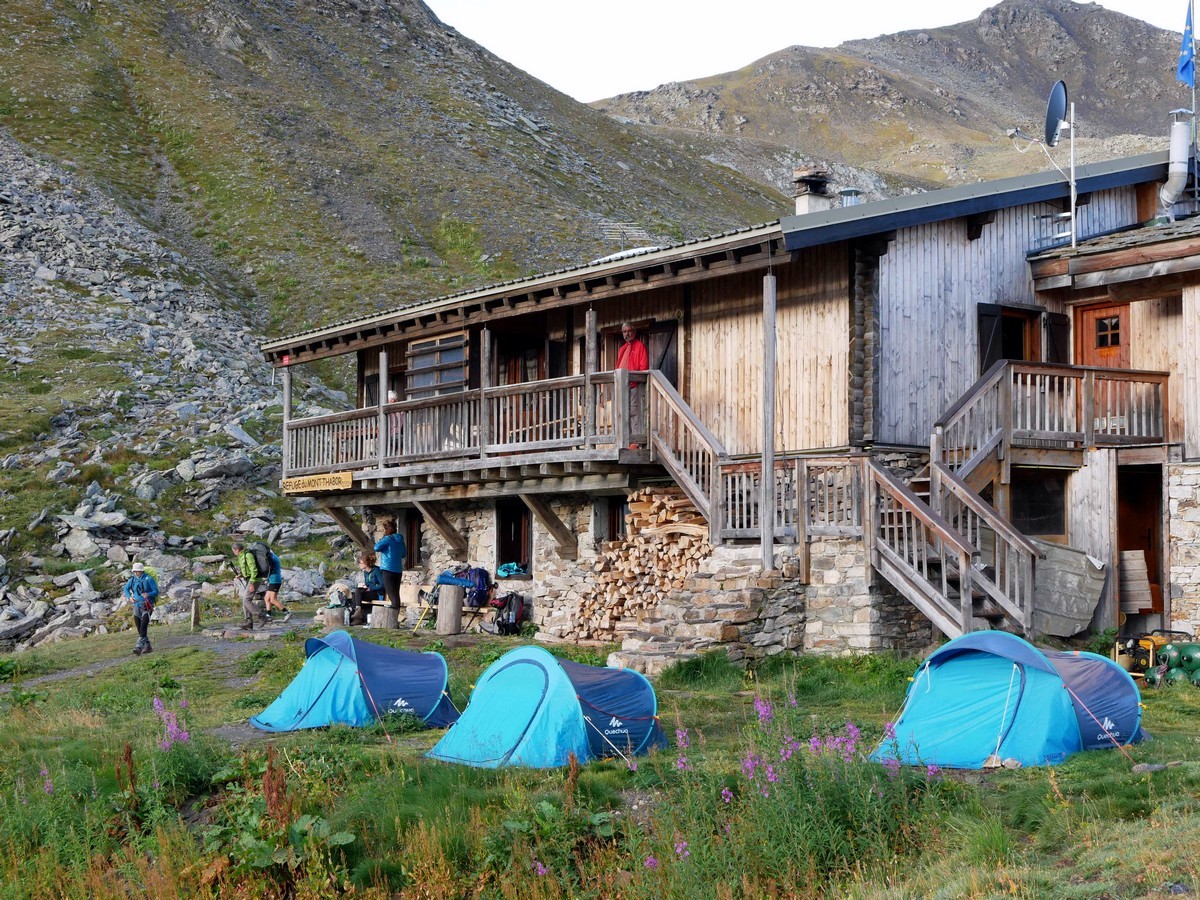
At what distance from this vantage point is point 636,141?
317 ft

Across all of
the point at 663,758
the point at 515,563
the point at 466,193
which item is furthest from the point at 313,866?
the point at 466,193

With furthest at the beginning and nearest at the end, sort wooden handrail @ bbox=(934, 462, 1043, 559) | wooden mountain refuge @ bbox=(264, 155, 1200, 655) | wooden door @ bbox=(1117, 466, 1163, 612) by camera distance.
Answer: wooden door @ bbox=(1117, 466, 1163, 612)
wooden mountain refuge @ bbox=(264, 155, 1200, 655)
wooden handrail @ bbox=(934, 462, 1043, 559)

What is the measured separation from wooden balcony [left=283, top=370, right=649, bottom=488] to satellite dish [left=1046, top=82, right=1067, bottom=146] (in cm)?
683

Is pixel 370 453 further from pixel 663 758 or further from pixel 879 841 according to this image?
pixel 879 841

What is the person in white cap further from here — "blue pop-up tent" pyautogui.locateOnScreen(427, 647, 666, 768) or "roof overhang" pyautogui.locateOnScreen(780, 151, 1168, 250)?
"roof overhang" pyautogui.locateOnScreen(780, 151, 1168, 250)

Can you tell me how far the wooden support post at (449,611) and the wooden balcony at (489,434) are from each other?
70.0 inches

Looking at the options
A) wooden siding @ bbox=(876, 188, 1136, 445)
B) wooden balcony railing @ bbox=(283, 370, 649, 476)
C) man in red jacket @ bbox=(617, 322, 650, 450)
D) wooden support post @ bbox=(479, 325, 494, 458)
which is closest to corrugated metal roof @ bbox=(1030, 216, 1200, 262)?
wooden siding @ bbox=(876, 188, 1136, 445)

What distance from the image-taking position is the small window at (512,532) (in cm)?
2308

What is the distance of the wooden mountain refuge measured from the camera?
16.1 meters

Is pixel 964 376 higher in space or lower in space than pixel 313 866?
higher

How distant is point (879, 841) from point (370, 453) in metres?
16.3

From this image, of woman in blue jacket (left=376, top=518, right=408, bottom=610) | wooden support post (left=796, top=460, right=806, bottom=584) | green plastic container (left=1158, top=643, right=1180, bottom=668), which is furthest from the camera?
woman in blue jacket (left=376, top=518, right=408, bottom=610)

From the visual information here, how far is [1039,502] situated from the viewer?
1808 centimetres

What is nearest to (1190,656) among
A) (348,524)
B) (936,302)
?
(936,302)
